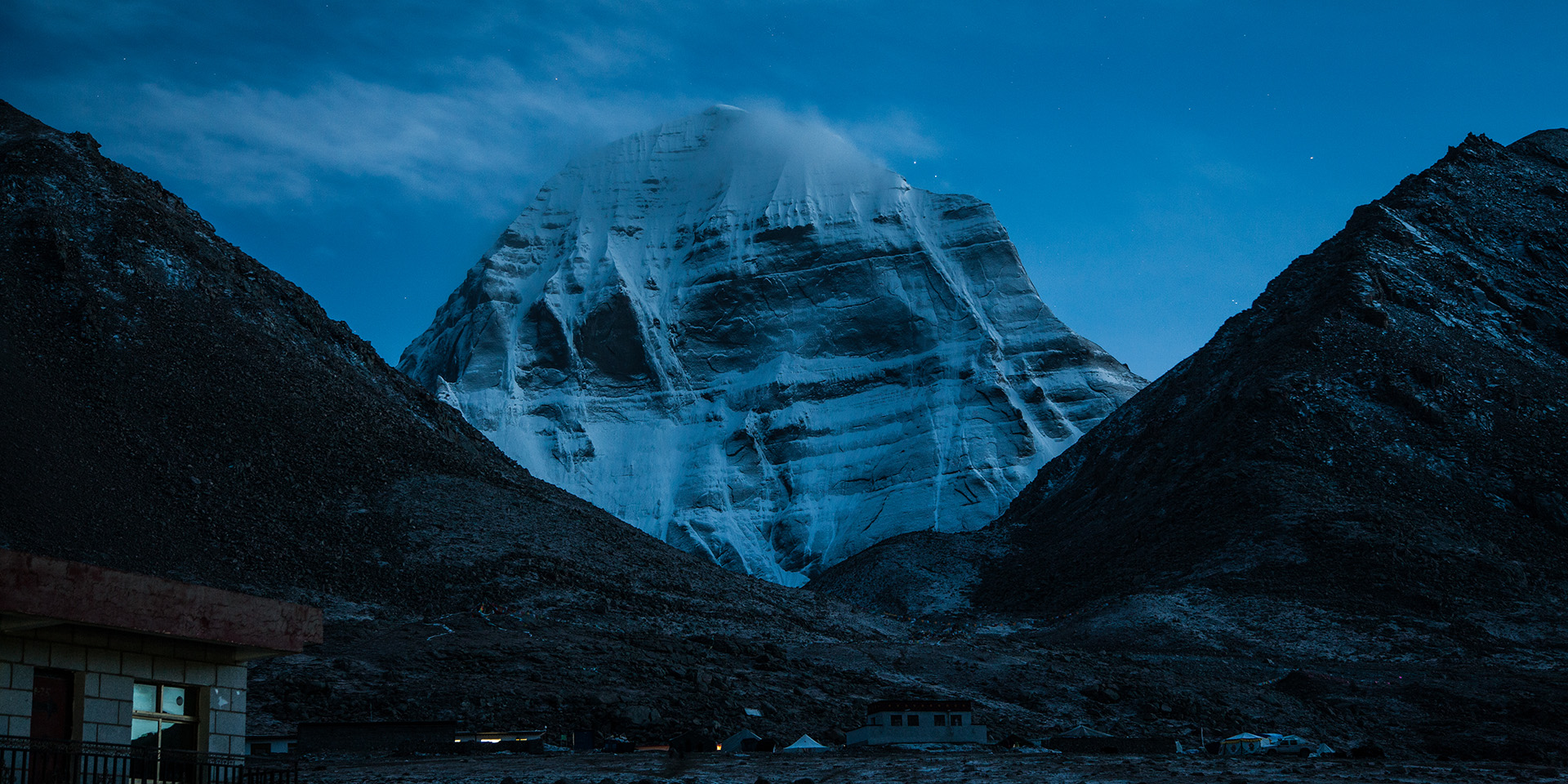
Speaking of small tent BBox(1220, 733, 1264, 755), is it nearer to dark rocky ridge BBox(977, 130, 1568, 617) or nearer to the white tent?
the white tent

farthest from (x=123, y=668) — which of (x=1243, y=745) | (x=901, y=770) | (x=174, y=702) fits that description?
(x=1243, y=745)

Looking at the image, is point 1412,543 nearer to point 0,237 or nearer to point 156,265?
point 156,265

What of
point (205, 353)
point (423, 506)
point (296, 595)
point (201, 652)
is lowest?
point (201, 652)

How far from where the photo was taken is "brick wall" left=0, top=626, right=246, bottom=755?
17.3 m

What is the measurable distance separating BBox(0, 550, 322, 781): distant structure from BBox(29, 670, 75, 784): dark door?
0.04 ft

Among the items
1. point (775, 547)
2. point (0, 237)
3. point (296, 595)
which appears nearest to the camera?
point (296, 595)

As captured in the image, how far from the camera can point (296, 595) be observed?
69.4 meters

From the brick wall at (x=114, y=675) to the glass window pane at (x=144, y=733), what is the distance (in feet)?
0.58

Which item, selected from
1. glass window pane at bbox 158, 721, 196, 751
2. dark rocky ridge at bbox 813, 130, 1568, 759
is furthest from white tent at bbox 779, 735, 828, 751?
glass window pane at bbox 158, 721, 196, 751

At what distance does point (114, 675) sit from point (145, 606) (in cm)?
91

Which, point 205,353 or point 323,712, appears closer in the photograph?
point 323,712

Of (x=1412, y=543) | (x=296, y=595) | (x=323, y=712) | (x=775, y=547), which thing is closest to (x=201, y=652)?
(x=323, y=712)

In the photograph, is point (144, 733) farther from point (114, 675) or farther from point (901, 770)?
point (901, 770)

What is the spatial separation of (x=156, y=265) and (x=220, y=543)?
2660 centimetres
